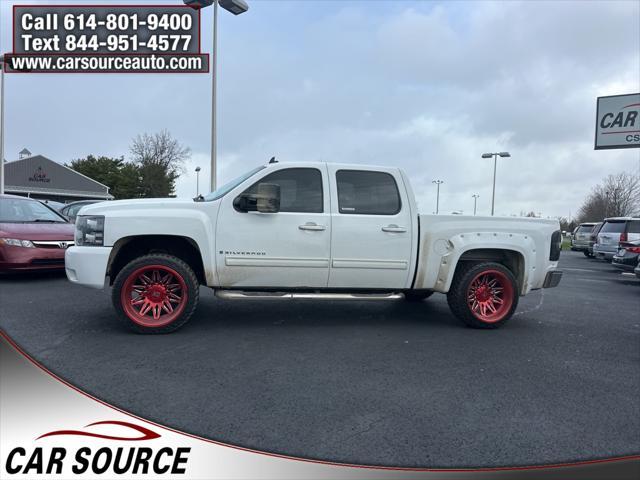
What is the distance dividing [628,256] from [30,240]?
1399cm

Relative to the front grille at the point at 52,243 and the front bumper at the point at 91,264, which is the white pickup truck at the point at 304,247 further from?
the front grille at the point at 52,243

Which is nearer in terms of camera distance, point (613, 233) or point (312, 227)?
point (312, 227)

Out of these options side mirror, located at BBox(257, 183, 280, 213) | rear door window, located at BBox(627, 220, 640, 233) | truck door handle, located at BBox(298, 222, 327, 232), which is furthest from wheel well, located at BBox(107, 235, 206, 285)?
rear door window, located at BBox(627, 220, 640, 233)

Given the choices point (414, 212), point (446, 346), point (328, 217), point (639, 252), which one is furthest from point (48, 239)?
point (639, 252)

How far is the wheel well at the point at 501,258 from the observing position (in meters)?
5.32

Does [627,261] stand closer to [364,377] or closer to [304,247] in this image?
[304,247]

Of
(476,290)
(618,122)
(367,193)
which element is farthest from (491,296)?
(618,122)

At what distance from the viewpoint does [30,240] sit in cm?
710

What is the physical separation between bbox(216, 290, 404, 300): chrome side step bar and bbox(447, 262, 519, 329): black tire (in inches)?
28.3

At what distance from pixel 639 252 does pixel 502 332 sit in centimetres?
870

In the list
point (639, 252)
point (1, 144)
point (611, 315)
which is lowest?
point (611, 315)

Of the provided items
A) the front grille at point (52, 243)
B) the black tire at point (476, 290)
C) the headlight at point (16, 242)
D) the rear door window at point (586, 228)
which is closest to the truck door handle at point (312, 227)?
the black tire at point (476, 290)

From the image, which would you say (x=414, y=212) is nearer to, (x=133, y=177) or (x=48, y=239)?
(x=48, y=239)

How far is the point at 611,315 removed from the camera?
6.45 meters
